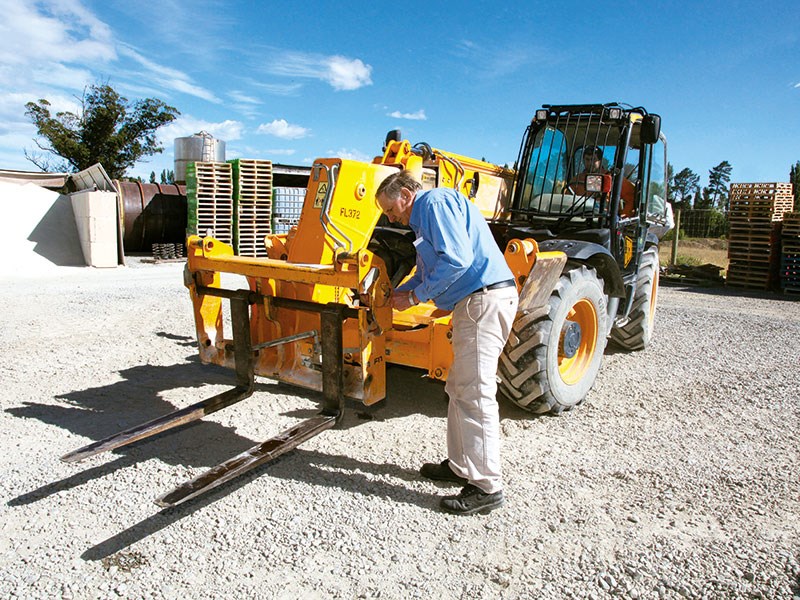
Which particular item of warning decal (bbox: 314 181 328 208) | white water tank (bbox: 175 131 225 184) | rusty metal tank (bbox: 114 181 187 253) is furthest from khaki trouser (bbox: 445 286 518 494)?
white water tank (bbox: 175 131 225 184)

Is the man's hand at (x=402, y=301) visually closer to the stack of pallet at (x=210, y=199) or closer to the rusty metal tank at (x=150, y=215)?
the stack of pallet at (x=210, y=199)

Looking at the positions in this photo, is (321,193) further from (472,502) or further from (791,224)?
(791,224)

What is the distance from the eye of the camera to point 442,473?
12.2 ft

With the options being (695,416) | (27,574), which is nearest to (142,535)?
(27,574)

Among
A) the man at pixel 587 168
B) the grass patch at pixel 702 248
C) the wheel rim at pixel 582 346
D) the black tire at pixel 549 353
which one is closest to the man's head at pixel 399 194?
the black tire at pixel 549 353

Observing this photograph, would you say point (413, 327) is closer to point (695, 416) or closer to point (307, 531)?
point (307, 531)

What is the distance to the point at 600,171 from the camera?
5906 millimetres

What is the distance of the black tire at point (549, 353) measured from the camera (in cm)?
450

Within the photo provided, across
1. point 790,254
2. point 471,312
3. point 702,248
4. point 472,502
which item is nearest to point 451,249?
point 471,312

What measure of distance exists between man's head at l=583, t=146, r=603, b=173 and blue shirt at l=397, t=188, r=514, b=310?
2946 millimetres

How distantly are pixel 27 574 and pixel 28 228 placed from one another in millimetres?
15138

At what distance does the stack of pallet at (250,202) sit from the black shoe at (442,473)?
13.6 metres

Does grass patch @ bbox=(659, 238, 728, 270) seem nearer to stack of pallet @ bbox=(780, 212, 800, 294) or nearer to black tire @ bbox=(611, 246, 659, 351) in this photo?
stack of pallet @ bbox=(780, 212, 800, 294)

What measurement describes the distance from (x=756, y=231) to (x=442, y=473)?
12.9m
